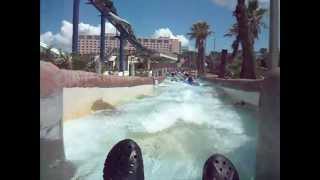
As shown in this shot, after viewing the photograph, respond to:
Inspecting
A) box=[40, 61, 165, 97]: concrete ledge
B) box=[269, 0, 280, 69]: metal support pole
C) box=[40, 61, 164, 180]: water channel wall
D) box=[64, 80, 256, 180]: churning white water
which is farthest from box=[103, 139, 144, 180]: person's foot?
box=[269, 0, 280, 69]: metal support pole

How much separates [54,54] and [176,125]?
753 mm

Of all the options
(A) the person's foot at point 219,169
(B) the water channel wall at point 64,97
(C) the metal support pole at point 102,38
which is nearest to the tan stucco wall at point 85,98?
(B) the water channel wall at point 64,97

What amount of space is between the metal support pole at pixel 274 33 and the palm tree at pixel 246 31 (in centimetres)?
6

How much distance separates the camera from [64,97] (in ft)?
9.04

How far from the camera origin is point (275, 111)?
2629 millimetres

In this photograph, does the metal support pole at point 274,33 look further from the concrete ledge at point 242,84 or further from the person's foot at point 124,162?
the person's foot at point 124,162

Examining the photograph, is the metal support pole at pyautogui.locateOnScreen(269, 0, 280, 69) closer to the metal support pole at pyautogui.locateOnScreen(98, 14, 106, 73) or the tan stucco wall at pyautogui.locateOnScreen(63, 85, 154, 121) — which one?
the tan stucco wall at pyautogui.locateOnScreen(63, 85, 154, 121)

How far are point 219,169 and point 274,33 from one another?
74 cm

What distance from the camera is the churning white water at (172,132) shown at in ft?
8.73

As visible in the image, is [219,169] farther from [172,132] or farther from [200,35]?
[200,35]

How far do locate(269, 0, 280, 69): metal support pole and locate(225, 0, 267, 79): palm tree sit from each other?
0.06 metres

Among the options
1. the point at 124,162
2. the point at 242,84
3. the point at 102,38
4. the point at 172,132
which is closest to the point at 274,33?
the point at 242,84
